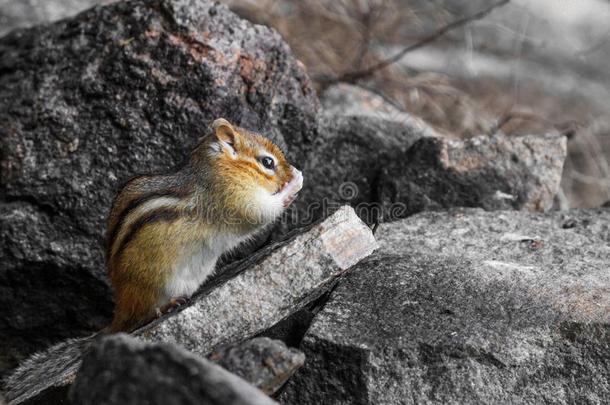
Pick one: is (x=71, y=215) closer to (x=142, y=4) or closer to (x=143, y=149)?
(x=143, y=149)

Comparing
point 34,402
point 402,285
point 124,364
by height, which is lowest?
point 34,402

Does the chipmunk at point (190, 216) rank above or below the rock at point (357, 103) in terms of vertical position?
above

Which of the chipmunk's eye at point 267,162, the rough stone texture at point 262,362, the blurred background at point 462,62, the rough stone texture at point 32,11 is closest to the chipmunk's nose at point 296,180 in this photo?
the chipmunk's eye at point 267,162

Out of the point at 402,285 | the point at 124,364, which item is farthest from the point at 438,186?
the point at 124,364

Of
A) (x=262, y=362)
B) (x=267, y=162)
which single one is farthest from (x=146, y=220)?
(x=262, y=362)

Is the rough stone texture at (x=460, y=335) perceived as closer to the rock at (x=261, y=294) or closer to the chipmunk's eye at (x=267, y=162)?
the rock at (x=261, y=294)

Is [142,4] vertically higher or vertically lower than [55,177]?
higher

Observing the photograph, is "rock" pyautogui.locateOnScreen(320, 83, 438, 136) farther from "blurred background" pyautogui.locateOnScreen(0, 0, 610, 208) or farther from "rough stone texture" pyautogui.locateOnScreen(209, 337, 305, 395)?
"rough stone texture" pyautogui.locateOnScreen(209, 337, 305, 395)

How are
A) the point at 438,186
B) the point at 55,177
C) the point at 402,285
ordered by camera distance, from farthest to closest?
the point at 438,186 → the point at 55,177 → the point at 402,285
